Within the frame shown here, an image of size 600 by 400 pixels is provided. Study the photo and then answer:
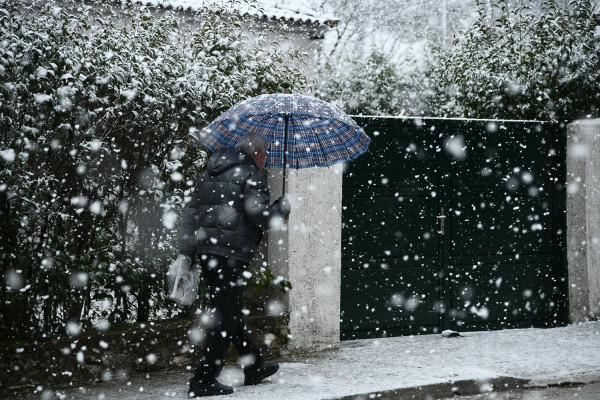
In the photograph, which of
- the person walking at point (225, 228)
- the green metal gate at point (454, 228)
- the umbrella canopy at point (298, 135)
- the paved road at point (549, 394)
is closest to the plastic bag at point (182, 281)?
the person walking at point (225, 228)

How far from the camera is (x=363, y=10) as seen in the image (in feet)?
87.4

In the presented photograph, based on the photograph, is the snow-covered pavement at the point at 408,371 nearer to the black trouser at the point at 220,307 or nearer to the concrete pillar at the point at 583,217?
the black trouser at the point at 220,307

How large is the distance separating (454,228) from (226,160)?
3308 millimetres

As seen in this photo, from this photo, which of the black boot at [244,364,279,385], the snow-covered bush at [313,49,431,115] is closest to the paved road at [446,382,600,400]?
the black boot at [244,364,279,385]

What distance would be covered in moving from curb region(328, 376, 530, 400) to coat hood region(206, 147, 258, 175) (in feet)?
5.91

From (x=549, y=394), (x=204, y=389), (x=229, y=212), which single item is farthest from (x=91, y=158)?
(x=549, y=394)

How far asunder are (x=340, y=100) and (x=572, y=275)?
921 cm

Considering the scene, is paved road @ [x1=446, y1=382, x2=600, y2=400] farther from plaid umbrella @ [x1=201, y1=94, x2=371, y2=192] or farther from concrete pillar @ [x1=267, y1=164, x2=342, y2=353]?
plaid umbrella @ [x1=201, y1=94, x2=371, y2=192]

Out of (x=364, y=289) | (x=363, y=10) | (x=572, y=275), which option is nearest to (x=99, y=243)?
(x=364, y=289)

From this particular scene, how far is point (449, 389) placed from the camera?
227 inches

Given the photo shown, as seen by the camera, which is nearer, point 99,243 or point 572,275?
point 99,243

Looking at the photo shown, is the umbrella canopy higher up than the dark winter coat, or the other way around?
the umbrella canopy

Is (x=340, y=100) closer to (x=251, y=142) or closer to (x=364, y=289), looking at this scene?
(x=364, y=289)

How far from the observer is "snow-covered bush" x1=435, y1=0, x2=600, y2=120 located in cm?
866
